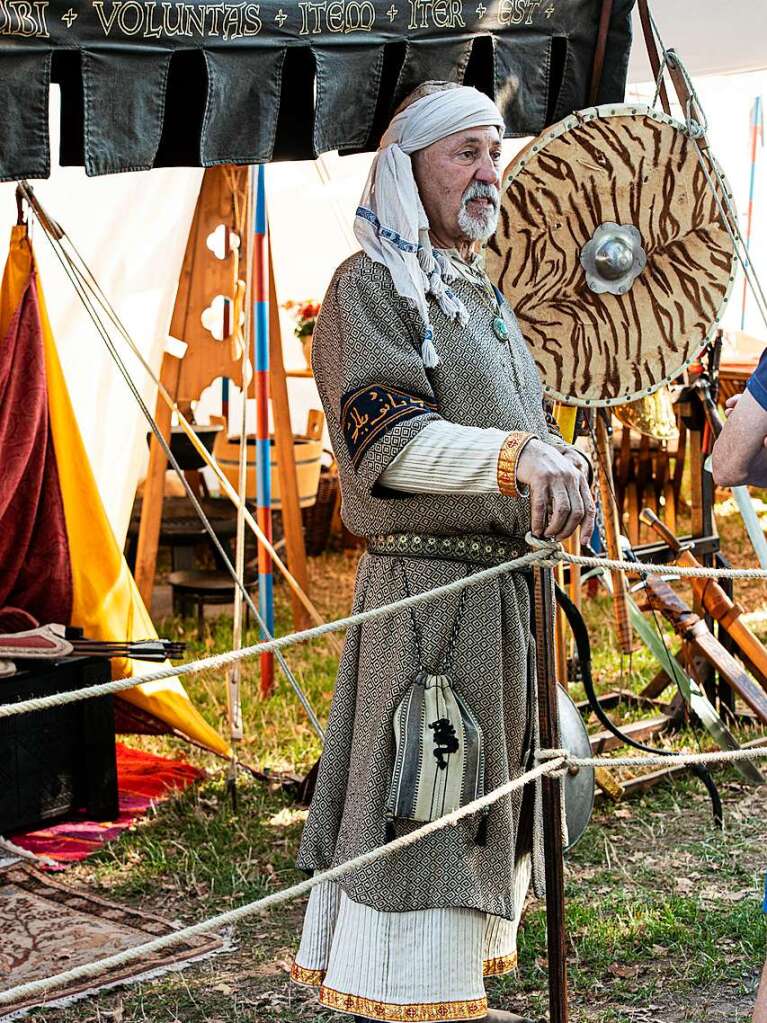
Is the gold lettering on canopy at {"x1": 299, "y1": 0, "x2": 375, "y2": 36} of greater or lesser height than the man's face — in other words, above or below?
above

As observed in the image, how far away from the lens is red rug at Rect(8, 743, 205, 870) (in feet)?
12.6

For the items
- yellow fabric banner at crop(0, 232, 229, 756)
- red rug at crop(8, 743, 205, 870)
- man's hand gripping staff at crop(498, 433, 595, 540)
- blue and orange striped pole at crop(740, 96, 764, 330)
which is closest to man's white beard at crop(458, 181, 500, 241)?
man's hand gripping staff at crop(498, 433, 595, 540)

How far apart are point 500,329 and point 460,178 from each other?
0.27 metres

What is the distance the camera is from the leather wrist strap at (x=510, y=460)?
198cm

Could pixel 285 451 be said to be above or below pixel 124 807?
above

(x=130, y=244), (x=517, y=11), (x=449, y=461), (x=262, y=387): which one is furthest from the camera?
(x=262, y=387)

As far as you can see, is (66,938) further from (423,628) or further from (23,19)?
(23,19)

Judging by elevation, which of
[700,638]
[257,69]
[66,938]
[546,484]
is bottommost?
[66,938]

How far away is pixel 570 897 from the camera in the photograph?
3.41m

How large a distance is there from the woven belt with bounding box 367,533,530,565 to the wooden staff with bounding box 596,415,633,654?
4.65ft

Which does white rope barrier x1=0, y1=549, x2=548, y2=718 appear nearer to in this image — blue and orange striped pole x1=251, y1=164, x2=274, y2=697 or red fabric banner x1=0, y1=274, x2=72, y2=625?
red fabric banner x1=0, y1=274, x2=72, y2=625

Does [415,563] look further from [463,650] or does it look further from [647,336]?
[647,336]

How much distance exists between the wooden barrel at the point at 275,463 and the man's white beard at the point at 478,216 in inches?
158

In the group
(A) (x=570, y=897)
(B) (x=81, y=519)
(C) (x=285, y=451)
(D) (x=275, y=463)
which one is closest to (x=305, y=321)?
(D) (x=275, y=463)
